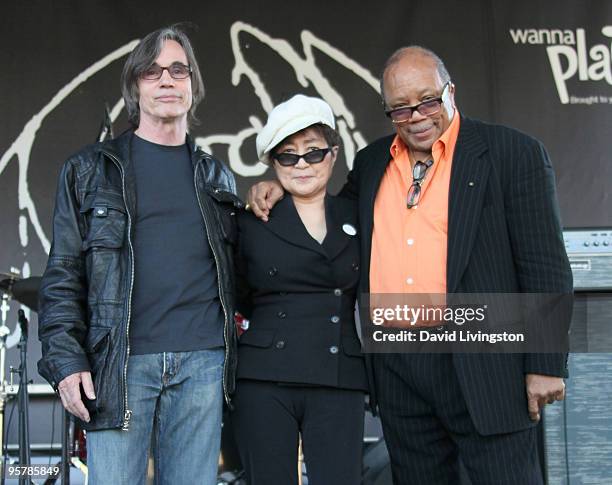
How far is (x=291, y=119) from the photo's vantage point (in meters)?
2.67

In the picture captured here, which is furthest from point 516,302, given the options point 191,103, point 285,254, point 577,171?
point 577,171

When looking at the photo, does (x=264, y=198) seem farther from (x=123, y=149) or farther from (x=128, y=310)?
(x=128, y=310)

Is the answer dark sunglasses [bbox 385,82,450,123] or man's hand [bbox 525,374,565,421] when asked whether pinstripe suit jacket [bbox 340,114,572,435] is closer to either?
man's hand [bbox 525,374,565,421]

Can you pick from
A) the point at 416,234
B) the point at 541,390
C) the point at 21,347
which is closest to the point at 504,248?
the point at 416,234

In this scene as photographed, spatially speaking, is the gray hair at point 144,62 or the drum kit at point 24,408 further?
the drum kit at point 24,408

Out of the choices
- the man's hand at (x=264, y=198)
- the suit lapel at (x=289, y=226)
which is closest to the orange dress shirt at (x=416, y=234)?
the suit lapel at (x=289, y=226)

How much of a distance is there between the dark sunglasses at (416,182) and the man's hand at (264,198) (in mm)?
392

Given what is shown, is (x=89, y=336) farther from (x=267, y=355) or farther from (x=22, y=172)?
(x=22, y=172)

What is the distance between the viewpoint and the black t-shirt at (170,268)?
248cm

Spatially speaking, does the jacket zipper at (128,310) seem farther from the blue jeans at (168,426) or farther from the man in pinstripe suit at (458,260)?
the man in pinstripe suit at (458,260)

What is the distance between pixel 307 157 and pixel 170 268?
1.76 feet

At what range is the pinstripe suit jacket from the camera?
259 cm

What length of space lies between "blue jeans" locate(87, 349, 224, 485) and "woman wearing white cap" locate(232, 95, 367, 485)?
0.10 m

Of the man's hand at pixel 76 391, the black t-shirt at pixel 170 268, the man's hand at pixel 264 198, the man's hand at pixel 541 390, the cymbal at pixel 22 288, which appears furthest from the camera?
the cymbal at pixel 22 288
